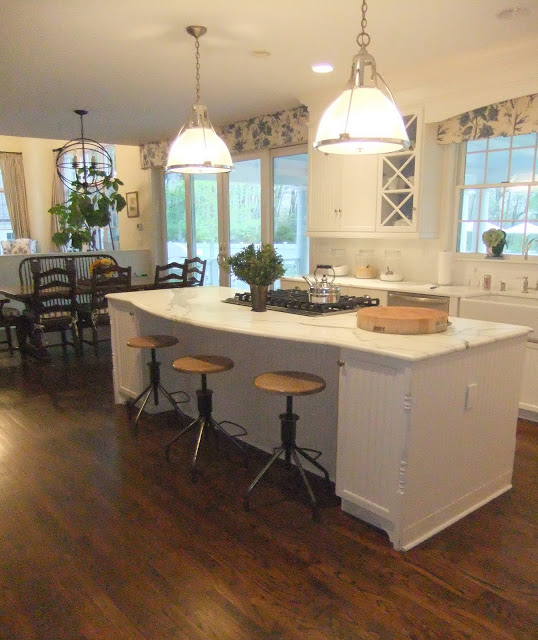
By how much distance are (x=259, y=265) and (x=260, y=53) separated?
5.69ft

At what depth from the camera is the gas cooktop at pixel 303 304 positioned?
2.88m

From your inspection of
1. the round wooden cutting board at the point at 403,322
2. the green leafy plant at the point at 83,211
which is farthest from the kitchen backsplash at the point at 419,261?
the green leafy plant at the point at 83,211

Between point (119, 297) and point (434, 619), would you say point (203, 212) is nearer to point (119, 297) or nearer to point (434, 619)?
point (119, 297)

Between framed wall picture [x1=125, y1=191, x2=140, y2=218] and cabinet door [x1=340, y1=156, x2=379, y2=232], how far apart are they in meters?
4.40

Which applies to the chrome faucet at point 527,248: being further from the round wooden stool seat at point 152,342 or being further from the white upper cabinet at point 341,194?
the round wooden stool seat at point 152,342

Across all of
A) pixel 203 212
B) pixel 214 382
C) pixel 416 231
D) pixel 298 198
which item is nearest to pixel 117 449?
pixel 214 382

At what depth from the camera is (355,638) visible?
172 centimetres


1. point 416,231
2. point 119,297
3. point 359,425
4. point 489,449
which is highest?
point 416,231

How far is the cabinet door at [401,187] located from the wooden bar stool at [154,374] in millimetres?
2161

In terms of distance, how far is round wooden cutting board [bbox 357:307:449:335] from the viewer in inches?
91.0

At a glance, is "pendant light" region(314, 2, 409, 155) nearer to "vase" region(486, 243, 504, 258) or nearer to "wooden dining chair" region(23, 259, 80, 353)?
"vase" region(486, 243, 504, 258)

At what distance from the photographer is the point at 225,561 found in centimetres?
213

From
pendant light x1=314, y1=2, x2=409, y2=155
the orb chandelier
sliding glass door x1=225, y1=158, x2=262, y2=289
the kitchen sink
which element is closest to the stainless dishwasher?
the kitchen sink

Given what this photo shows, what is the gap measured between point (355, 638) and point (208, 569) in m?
0.64
